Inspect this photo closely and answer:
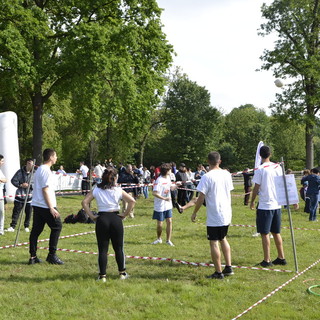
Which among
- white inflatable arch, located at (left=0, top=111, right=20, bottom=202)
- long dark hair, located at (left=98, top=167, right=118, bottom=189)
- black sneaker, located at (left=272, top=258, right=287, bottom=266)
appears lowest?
black sneaker, located at (left=272, top=258, right=287, bottom=266)

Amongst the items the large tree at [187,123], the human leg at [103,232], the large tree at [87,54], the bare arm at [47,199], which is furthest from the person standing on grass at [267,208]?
the large tree at [187,123]

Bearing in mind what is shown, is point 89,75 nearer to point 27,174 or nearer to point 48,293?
point 27,174

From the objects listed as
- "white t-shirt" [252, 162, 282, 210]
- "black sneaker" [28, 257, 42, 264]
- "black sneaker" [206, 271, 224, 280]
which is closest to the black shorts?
"black sneaker" [206, 271, 224, 280]

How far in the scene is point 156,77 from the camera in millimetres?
22609

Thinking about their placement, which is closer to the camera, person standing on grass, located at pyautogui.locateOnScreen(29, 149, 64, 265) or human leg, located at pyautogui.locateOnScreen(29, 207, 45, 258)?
person standing on grass, located at pyautogui.locateOnScreen(29, 149, 64, 265)

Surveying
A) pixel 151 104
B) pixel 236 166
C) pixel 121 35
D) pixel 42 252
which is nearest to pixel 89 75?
pixel 121 35

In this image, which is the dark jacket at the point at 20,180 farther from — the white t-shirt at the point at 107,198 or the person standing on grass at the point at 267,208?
the person standing on grass at the point at 267,208

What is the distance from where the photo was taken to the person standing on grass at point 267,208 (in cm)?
716

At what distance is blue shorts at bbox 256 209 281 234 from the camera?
7098mm

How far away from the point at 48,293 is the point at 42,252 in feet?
8.91

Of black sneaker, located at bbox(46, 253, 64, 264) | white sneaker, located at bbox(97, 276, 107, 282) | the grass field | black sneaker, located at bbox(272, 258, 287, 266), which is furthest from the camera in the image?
black sneaker, located at bbox(46, 253, 64, 264)

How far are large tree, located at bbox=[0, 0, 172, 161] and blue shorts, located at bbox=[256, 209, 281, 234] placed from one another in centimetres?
1359

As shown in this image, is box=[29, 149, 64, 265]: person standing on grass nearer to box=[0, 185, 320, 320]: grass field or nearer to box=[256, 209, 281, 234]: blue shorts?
box=[0, 185, 320, 320]: grass field

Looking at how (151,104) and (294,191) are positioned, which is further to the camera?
(151,104)
